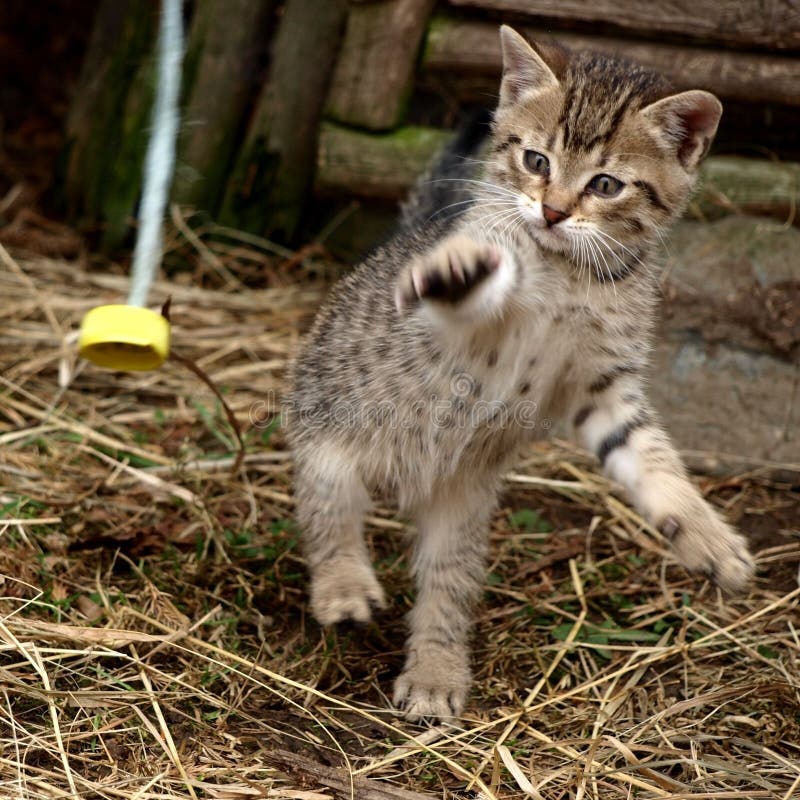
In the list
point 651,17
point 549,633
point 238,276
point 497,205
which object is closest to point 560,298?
point 497,205

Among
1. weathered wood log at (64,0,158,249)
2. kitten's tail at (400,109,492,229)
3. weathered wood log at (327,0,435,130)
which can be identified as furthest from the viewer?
weathered wood log at (64,0,158,249)

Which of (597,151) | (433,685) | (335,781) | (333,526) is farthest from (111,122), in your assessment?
(335,781)

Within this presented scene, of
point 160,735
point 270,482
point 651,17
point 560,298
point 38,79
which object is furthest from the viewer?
point 38,79

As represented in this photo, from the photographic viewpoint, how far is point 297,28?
15.6ft

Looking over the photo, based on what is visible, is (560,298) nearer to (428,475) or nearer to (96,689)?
(428,475)

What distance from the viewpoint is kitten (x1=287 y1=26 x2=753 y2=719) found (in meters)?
2.61

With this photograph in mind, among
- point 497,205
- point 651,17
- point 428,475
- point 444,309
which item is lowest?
point 428,475

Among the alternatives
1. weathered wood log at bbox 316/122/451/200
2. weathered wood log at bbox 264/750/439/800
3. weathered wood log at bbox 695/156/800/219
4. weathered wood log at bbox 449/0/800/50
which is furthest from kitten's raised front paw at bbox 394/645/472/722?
weathered wood log at bbox 449/0/800/50

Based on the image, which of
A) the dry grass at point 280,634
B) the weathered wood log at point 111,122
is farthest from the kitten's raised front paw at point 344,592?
the weathered wood log at point 111,122

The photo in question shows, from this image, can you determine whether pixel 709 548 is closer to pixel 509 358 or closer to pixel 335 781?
pixel 509 358

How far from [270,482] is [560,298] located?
144 cm

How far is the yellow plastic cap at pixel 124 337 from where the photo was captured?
243 cm

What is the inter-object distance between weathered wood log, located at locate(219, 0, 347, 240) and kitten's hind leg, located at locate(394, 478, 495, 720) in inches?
94.2

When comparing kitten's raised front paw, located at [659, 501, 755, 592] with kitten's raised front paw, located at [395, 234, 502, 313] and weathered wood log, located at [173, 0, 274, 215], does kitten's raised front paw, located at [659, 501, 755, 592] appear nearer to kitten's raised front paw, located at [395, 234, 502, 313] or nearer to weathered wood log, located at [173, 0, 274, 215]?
kitten's raised front paw, located at [395, 234, 502, 313]
